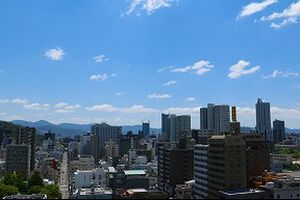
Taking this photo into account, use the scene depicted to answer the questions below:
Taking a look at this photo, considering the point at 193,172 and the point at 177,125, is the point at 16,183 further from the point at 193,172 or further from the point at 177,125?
the point at 177,125

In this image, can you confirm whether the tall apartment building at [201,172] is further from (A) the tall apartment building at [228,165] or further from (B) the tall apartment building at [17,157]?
(B) the tall apartment building at [17,157]

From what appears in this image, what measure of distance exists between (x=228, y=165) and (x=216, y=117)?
5200 inches

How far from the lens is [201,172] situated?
69.3 metres

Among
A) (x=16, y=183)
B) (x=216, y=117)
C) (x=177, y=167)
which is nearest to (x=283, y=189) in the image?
(x=177, y=167)

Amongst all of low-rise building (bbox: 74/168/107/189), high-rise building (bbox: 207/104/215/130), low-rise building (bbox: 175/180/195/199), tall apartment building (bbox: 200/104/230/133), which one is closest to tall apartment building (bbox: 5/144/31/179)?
low-rise building (bbox: 74/168/107/189)

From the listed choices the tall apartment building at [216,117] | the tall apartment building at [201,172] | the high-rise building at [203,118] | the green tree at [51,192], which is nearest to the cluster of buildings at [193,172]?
the tall apartment building at [201,172]

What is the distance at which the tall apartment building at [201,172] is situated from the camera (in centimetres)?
6688

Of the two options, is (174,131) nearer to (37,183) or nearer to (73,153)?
(73,153)

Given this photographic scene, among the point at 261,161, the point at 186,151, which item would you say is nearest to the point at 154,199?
the point at 261,161

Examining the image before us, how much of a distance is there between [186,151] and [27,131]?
74.5 metres

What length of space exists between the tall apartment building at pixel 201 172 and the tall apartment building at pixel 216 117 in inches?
4303

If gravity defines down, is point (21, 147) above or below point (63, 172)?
above

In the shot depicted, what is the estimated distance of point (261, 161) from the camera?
71.3 metres

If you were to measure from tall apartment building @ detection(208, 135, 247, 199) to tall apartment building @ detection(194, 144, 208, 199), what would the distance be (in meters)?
6.35
